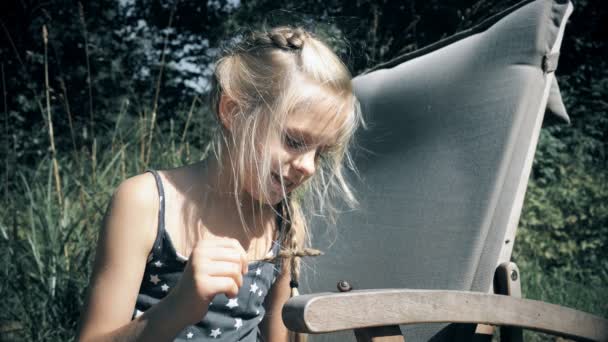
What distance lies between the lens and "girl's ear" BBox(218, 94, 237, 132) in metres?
1.29

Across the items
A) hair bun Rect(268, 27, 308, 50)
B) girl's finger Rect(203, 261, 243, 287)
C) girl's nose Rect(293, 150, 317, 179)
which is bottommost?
girl's finger Rect(203, 261, 243, 287)

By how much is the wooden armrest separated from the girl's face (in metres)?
0.43

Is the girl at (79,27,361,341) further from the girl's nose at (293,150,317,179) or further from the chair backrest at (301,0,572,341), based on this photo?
the chair backrest at (301,0,572,341)

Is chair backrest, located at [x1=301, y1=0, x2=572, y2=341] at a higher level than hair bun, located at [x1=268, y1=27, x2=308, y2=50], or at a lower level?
lower

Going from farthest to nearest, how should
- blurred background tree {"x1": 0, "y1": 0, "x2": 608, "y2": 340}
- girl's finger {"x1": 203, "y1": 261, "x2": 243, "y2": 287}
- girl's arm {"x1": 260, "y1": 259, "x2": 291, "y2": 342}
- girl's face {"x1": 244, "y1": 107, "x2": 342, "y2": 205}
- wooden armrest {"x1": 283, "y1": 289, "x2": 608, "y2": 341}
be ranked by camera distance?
blurred background tree {"x1": 0, "y1": 0, "x2": 608, "y2": 340} → girl's arm {"x1": 260, "y1": 259, "x2": 291, "y2": 342} → girl's face {"x1": 244, "y1": 107, "x2": 342, "y2": 205} → girl's finger {"x1": 203, "y1": 261, "x2": 243, "y2": 287} → wooden armrest {"x1": 283, "y1": 289, "x2": 608, "y2": 341}

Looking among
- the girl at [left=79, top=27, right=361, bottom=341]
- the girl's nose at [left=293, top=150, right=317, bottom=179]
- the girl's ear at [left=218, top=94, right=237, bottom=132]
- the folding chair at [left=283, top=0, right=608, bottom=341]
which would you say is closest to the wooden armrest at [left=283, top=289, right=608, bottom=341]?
the folding chair at [left=283, top=0, right=608, bottom=341]

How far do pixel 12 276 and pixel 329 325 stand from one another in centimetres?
174

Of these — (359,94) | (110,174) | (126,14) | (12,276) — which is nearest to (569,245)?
(359,94)

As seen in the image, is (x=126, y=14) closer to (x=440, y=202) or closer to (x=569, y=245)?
(x=569, y=245)

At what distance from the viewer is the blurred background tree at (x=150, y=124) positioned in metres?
2.09

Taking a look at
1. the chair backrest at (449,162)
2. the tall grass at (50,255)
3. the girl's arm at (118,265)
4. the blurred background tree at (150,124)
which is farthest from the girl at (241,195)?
the tall grass at (50,255)

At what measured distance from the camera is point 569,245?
12.5 feet

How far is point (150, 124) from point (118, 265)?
1.77 metres

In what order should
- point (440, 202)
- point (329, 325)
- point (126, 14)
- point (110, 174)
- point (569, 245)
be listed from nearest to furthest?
1. point (329, 325)
2. point (440, 202)
3. point (110, 174)
4. point (569, 245)
5. point (126, 14)
